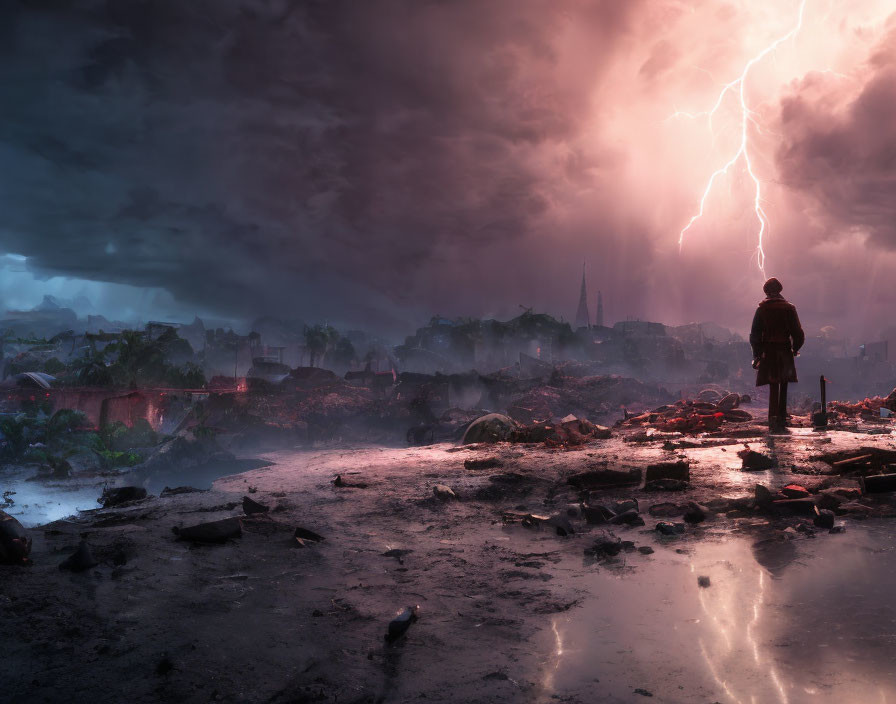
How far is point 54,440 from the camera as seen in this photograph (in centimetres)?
2973

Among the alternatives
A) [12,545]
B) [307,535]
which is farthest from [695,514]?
[12,545]

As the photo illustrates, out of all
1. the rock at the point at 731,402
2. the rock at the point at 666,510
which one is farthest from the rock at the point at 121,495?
the rock at the point at 731,402

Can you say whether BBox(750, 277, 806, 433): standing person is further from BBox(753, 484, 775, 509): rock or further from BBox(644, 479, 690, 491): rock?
BBox(753, 484, 775, 509): rock

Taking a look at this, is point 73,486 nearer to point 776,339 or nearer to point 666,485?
point 666,485

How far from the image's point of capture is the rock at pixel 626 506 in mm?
5145

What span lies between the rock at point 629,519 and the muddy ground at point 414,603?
0.76 ft

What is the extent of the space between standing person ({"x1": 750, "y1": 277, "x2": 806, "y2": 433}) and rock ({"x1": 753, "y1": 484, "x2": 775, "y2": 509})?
4.89 m

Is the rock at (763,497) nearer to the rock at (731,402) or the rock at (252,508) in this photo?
the rock at (252,508)

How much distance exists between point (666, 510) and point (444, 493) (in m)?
2.75

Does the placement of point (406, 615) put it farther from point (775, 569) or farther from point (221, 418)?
point (221, 418)

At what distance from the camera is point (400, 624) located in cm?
297

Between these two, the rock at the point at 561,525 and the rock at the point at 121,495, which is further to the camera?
the rock at the point at 121,495

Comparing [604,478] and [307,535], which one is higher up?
[604,478]

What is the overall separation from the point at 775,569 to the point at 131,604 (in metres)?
4.45
